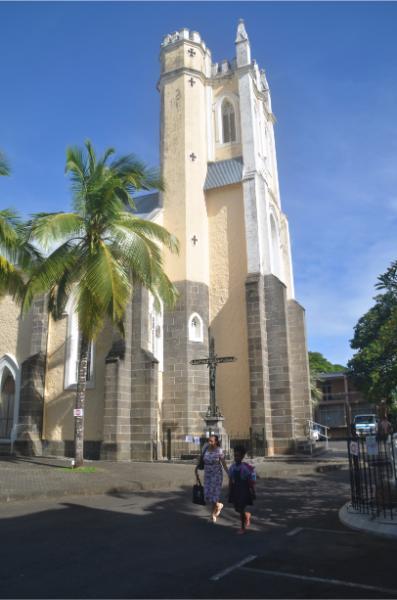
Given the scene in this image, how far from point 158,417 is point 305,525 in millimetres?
13765

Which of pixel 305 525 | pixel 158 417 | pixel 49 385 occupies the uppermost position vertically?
pixel 49 385

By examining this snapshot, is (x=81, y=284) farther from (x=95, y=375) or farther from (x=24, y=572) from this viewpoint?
(x=24, y=572)

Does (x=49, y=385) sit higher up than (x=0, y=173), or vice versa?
(x=0, y=173)

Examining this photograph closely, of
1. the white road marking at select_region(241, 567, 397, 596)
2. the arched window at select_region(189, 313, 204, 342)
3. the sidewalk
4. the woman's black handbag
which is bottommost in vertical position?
the white road marking at select_region(241, 567, 397, 596)

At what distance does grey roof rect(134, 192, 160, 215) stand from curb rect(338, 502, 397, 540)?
19.9 m

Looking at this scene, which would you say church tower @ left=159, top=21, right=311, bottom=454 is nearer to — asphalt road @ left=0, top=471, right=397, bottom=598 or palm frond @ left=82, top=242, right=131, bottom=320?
palm frond @ left=82, top=242, right=131, bottom=320

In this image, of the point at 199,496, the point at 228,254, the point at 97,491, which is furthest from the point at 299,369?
the point at 199,496

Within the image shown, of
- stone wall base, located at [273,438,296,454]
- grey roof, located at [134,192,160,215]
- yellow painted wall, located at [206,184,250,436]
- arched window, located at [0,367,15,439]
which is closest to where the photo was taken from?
stone wall base, located at [273,438,296,454]

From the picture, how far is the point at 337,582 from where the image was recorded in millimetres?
4992

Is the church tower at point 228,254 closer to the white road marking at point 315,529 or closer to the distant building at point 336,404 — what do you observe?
the white road marking at point 315,529

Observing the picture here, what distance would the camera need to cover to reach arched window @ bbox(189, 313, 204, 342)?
22703 millimetres

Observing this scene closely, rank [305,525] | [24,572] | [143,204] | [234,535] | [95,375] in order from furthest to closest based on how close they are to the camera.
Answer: [143,204] → [95,375] → [305,525] → [234,535] → [24,572]

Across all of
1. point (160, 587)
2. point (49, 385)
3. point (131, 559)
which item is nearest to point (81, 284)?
point (49, 385)

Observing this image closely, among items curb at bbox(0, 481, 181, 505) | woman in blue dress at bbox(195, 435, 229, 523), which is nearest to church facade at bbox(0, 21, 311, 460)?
curb at bbox(0, 481, 181, 505)
